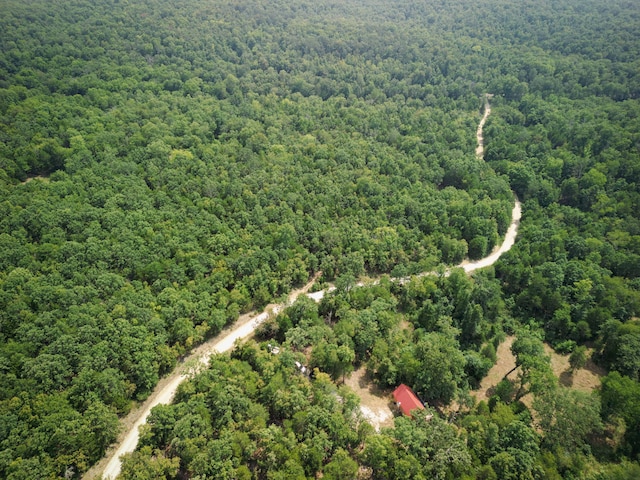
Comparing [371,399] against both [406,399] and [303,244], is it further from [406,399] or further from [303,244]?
[303,244]

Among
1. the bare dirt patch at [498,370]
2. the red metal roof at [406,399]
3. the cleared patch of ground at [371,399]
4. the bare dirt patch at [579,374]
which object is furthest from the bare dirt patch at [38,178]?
the bare dirt patch at [579,374]

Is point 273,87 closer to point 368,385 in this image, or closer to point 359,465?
point 368,385

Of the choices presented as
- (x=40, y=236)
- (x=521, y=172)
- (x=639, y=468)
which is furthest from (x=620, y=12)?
(x=40, y=236)

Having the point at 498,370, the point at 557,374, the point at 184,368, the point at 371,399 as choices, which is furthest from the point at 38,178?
the point at 557,374

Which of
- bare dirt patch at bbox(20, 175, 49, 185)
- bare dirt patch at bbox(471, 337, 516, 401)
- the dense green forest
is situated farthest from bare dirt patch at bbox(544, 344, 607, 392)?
bare dirt patch at bbox(20, 175, 49, 185)

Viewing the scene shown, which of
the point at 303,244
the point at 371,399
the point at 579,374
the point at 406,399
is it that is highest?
the point at 303,244

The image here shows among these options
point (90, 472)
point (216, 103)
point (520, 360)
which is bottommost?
point (90, 472)

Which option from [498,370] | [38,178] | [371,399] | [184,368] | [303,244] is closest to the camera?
[371,399]
